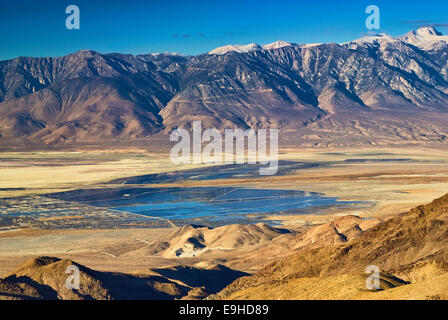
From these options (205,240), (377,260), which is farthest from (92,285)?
(205,240)

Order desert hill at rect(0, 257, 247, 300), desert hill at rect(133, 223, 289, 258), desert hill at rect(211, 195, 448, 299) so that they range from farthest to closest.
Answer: desert hill at rect(133, 223, 289, 258) < desert hill at rect(0, 257, 247, 300) < desert hill at rect(211, 195, 448, 299)

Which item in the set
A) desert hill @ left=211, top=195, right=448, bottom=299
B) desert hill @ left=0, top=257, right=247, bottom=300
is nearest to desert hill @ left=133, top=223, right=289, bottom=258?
desert hill @ left=0, top=257, right=247, bottom=300

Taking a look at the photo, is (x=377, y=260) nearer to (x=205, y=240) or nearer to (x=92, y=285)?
(x=92, y=285)

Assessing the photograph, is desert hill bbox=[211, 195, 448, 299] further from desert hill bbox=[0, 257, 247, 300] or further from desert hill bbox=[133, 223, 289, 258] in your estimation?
desert hill bbox=[133, 223, 289, 258]

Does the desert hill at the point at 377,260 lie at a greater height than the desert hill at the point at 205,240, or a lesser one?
greater

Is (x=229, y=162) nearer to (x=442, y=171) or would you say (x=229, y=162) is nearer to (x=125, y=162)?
(x=125, y=162)

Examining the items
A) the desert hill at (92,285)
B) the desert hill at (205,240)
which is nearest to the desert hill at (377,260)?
the desert hill at (92,285)

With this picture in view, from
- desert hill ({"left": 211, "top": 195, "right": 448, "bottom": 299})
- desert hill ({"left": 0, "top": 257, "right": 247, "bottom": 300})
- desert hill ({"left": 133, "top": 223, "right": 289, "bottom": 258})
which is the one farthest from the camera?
desert hill ({"left": 133, "top": 223, "right": 289, "bottom": 258})

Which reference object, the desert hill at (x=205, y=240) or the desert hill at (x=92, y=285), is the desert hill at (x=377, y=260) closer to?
the desert hill at (x=92, y=285)

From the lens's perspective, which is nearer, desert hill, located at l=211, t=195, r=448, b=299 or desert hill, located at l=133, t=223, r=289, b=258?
desert hill, located at l=211, t=195, r=448, b=299

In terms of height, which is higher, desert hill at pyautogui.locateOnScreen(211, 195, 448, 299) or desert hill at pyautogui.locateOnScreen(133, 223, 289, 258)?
desert hill at pyautogui.locateOnScreen(211, 195, 448, 299)

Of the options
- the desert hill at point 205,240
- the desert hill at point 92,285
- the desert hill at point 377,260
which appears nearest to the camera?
the desert hill at point 377,260
